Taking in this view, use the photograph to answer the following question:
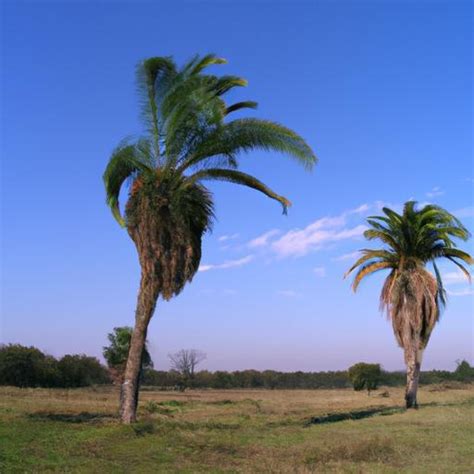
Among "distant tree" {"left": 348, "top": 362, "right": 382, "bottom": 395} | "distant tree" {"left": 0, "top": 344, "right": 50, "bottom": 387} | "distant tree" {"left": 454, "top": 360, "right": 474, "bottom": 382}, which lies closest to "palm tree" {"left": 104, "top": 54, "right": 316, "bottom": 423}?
"distant tree" {"left": 0, "top": 344, "right": 50, "bottom": 387}

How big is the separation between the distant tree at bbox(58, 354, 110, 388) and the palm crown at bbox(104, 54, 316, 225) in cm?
5055

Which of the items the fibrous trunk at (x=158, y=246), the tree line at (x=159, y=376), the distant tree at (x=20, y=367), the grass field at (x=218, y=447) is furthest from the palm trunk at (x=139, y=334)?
the distant tree at (x=20, y=367)

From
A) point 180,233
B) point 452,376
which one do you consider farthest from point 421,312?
point 452,376

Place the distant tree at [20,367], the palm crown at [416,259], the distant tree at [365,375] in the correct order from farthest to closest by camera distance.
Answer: the distant tree at [365,375], the distant tree at [20,367], the palm crown at [416,259]

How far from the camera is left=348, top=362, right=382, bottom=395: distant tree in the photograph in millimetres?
60031

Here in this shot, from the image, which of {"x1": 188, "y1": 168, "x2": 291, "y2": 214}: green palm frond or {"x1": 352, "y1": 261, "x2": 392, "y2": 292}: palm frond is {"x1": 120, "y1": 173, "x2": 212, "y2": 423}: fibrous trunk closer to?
{"x1": 188, "y1": 168, "x2": 291, "y2": 214}: green palm frond

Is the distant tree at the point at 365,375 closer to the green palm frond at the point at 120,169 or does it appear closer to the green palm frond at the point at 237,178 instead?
the green palm frond at the point at 237,178

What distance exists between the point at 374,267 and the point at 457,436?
12735 mm

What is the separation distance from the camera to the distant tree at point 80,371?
61438 millimetres

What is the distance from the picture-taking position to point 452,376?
266 ft

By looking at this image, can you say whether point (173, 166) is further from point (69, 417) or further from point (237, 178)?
point (69, 417)

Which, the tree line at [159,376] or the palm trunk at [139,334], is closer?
the palm trunk at [139,334]

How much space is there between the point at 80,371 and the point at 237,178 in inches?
2104

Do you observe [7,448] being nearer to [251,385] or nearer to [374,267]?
[374,267]
